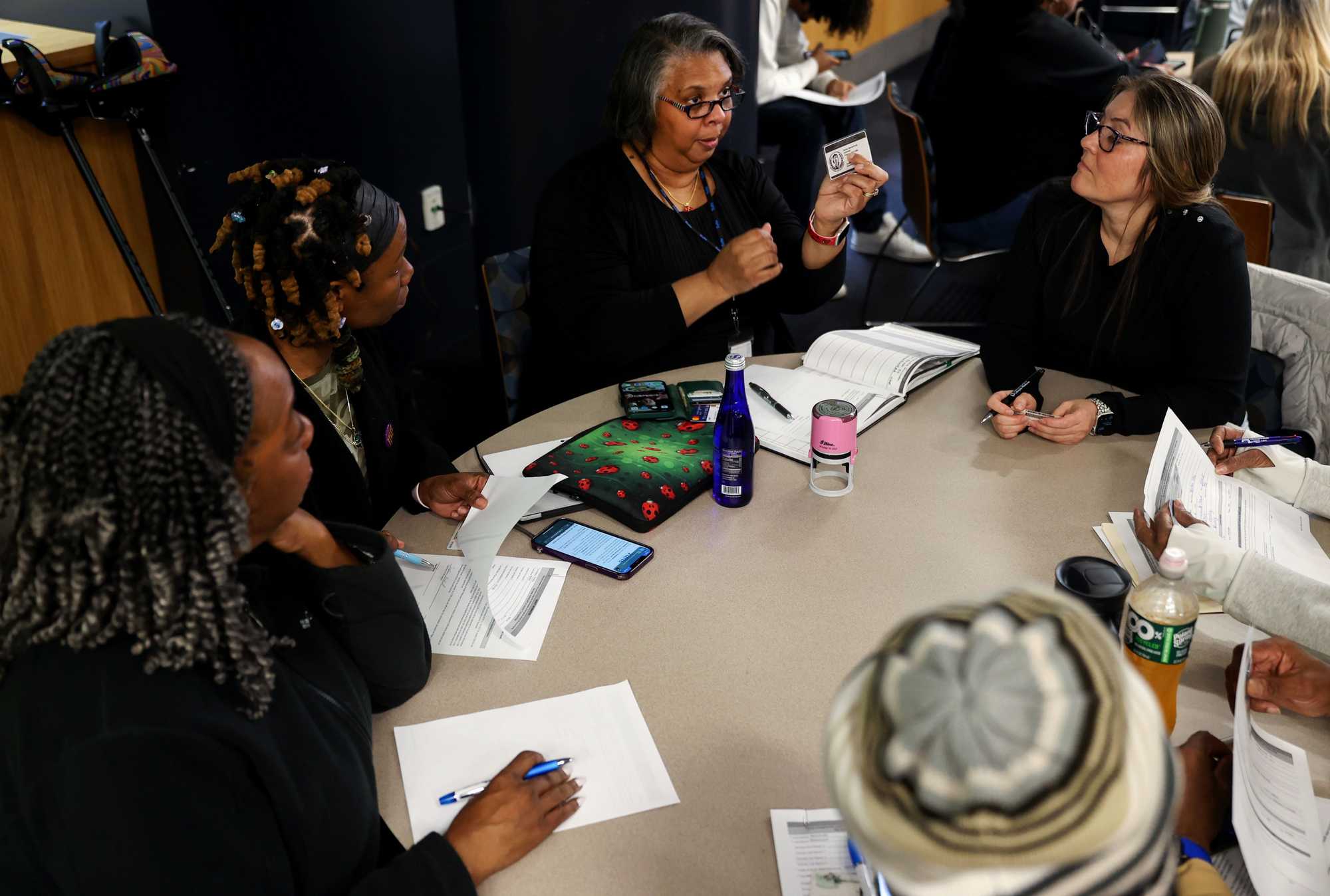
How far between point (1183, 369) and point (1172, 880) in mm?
1683

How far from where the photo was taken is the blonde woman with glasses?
9.66 feet

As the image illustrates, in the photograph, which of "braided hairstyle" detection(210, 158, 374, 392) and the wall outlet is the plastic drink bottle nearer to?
"braided hairstyle" detection(210, 158, 374, 392)

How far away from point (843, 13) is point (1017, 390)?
2.91m

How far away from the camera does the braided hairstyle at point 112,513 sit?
2.77 ft

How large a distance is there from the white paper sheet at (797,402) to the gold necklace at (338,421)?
71cm

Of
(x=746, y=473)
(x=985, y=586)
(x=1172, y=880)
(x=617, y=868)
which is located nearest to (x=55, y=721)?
(x=617, y=868)

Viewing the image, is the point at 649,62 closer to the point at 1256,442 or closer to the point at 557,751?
the point at 1256,442

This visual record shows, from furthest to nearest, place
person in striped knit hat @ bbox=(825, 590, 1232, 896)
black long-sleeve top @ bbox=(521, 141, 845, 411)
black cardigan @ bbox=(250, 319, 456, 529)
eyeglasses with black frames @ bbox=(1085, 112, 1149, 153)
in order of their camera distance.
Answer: black long-sleeve top @ bbox=(521, 141, 845, 411), eyeglasses with black frames @ bbox=(1085, 112, 1149, 153), black cardigan @ bbox=(250, 319, 456, 529), person in striped knit hat @ bbox=(825, 590, 1232, 896)

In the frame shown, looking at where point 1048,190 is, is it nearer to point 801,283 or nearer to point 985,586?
point 801,283

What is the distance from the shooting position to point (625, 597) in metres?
1.46

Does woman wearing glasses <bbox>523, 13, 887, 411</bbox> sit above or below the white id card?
below

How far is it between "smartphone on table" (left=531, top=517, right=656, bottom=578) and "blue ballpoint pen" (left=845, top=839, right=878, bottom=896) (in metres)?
0.56

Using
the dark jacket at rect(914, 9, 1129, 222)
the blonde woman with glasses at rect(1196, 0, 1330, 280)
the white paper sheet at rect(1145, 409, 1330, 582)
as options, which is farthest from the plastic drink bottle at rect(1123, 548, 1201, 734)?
the dark jacket at rect(914, 9, 1129, 222)

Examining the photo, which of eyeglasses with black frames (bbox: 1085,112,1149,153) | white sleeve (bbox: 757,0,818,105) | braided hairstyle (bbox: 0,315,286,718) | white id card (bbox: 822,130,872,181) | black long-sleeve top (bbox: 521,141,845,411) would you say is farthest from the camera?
white sleeve (bbox: 757,0,818,105)
